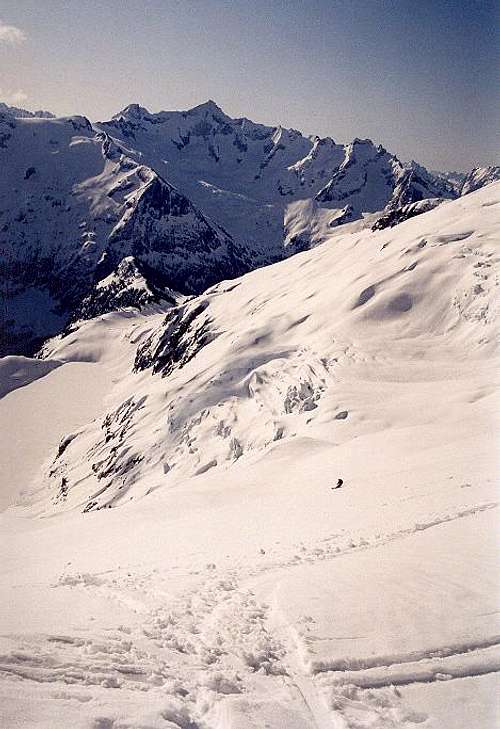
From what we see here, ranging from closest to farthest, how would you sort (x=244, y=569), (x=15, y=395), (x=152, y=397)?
1. (x=244, y=569)
2. (x=152, y=397)
3. (x=15, y=395)

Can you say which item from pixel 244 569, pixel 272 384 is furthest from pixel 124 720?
pixel 272 384

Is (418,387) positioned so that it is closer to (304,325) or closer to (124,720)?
(304,325)

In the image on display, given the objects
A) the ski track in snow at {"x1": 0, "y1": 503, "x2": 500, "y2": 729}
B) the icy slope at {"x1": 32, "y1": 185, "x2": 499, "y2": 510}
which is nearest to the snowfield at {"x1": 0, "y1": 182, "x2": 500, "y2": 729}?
the ski track in snow at {"x1": 0, "y1": 503, "x2": 500, "y2": 729}

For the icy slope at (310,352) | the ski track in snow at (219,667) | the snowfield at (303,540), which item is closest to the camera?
the ski track in snow at (219,667)

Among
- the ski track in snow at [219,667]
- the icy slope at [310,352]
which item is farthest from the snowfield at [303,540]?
the icy slope at [310,352]

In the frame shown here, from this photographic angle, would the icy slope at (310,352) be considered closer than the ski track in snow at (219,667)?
No

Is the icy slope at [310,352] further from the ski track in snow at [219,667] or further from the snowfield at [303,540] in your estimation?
the ski track in snow at [219,667]

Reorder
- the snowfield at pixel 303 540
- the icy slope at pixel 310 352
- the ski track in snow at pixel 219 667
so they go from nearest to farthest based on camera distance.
Answer: the ski track in snow at pixel 219 667
the snowfield at pixel 303 540
the icy slope at pixel 310 352

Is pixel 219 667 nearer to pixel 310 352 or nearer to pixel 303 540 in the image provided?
pixel 303 540
